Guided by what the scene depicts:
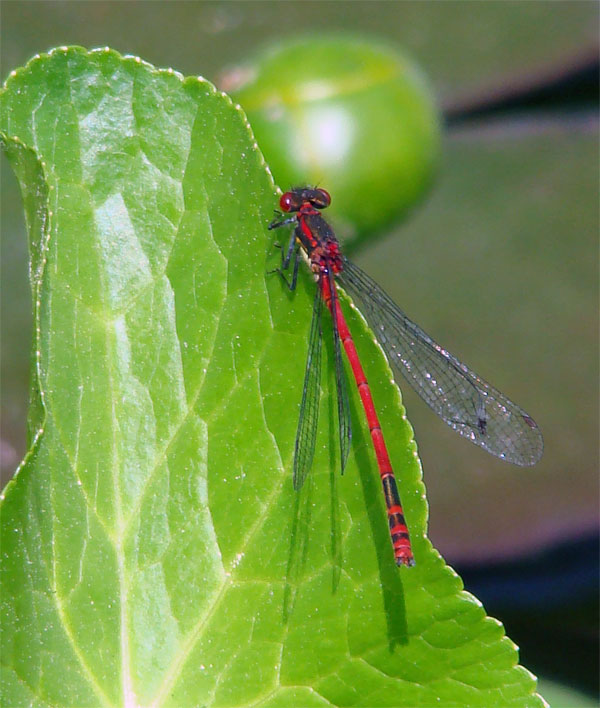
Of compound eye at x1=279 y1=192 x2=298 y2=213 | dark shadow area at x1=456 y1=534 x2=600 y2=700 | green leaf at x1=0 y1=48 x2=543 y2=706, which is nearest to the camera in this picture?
green leaf at x1=0 y1=48 x2=543 y2=706

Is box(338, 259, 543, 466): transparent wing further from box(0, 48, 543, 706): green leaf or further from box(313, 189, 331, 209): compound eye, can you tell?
box(0, 48, 543, 706): green leaf

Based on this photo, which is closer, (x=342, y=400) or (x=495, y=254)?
(x=342, y=400)

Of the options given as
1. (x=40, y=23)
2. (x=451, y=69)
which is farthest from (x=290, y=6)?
(x=40, y=23)

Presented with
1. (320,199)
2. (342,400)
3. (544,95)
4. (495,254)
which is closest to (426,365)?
(320,199)

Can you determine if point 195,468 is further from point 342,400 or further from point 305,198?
point 305,198

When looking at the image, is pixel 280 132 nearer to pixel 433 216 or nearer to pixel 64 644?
pixel 433 216

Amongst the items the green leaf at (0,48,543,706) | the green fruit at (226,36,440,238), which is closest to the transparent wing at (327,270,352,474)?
the green leaf at (0,48,543,706)
